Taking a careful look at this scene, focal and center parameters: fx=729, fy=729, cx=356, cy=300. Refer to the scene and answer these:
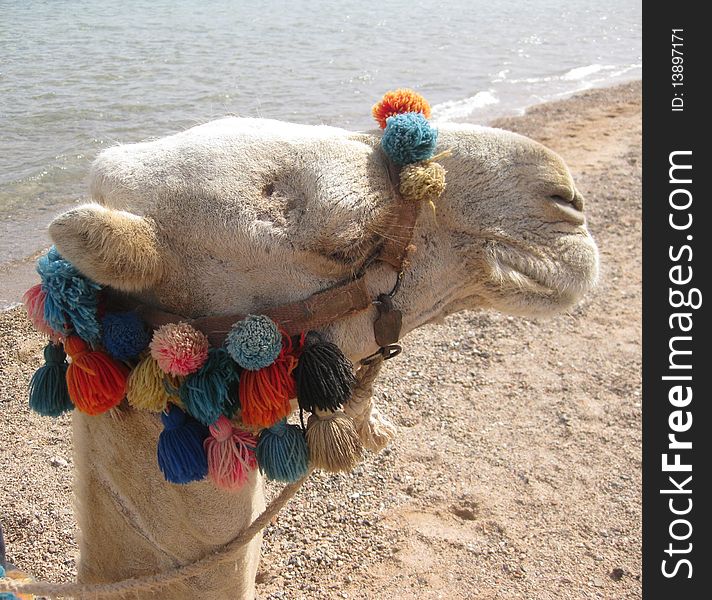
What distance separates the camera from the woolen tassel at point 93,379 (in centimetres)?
214

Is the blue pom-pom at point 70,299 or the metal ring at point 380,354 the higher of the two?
the blue pom-pom at point 70,299

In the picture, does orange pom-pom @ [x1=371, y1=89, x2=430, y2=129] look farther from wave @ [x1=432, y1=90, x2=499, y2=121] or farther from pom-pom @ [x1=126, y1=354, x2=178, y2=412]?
wave @ [x1=432, y1=90, x2=499, y2=121]

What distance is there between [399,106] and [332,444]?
1223 millimetres

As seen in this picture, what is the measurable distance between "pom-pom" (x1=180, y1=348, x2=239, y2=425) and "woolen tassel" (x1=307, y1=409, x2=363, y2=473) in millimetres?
295

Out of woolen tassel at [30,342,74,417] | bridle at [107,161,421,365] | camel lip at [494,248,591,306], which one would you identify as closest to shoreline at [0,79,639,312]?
woolen tassel at [30,342,74,417]

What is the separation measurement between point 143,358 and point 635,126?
14.7m

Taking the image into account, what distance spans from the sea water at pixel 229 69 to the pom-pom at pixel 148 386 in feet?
9.08

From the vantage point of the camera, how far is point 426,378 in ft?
21.6

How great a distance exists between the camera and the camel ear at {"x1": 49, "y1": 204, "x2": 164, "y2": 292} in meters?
1.85

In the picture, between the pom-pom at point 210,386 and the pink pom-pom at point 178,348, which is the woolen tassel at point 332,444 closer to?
the pom-pom at point 210,386

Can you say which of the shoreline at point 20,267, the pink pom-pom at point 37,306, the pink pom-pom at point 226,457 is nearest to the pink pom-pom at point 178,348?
the pink pom-pom at point 226,457

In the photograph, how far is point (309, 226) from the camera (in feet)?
7.02
